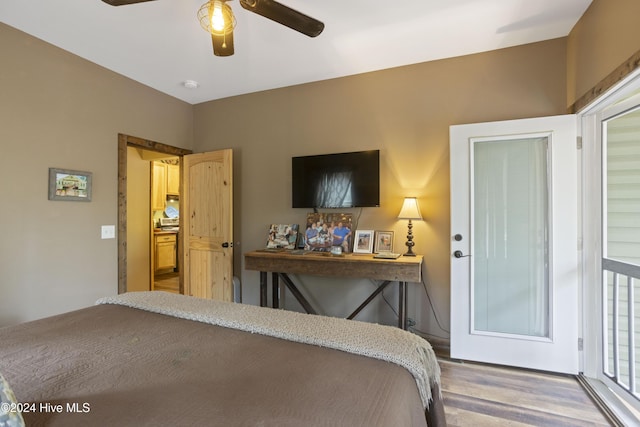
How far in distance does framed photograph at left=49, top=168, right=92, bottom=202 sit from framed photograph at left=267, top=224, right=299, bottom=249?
1.77 meters

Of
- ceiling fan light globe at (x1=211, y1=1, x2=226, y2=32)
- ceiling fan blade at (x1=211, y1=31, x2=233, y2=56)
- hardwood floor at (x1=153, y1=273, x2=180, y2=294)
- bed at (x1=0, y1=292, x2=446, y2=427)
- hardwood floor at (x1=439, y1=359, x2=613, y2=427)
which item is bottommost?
hardwood floor at (x1=439, y1=359, x2=613, y2=427)

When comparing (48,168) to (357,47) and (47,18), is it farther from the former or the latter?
(357,47)

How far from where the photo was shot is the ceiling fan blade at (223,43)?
1.91 m

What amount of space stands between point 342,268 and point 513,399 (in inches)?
59.6

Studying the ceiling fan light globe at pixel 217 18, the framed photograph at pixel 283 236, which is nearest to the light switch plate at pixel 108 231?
the framed photograph at pixel 283 236

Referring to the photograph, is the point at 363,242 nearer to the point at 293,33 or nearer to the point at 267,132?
the point at 267,132

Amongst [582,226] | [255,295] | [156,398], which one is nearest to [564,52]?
[582,226]

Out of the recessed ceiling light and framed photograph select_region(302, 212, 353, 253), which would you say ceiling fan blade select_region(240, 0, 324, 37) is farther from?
the recessed ceiling light

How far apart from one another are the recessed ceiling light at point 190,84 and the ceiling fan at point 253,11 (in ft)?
5.13

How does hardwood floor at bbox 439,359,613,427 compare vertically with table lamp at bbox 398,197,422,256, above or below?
below

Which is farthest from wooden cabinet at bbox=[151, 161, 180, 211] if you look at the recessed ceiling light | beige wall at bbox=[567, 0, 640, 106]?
beige wall at bbox=[567, 0, 640, 106]

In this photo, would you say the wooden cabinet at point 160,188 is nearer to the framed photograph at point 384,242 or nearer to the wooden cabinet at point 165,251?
the wooden cabinet at point 165,251

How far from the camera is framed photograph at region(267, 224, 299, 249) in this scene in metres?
3.35

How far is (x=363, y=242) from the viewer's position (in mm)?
3047
